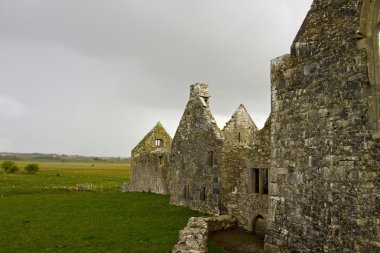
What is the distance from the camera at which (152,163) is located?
1330 inches

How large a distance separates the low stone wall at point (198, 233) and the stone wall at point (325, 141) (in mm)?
2207

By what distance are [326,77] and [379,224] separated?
3822 millimetres

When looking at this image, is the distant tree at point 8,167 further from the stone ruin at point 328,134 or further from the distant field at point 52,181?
the stone ruin at point 328,134

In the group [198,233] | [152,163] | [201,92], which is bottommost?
[198,233]

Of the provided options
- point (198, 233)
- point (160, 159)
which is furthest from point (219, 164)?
point (160, 159)

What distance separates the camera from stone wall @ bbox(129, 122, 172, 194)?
32375 mm

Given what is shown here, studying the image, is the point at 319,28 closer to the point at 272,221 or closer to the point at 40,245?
the point at 272,221

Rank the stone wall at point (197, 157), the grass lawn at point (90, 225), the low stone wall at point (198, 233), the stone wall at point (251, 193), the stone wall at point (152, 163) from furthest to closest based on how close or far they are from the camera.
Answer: the stone wall at point (152, 163), the stone wall at point (197, 157), the stone wall at point (251, 193), the grass lawn at point (90, 225), the low stone wall at point (198, 233)

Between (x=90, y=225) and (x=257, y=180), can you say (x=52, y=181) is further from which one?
(x=257, y=180)

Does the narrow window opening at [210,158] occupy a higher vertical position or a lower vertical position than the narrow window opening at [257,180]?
higher

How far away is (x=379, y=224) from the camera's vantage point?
751cm

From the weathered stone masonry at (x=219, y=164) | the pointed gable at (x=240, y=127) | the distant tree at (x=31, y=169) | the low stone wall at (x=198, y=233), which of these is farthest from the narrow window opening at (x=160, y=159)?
the distant tree at (x=31, y=169)

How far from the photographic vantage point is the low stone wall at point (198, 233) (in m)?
9.80

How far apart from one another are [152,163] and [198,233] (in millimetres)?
22699
